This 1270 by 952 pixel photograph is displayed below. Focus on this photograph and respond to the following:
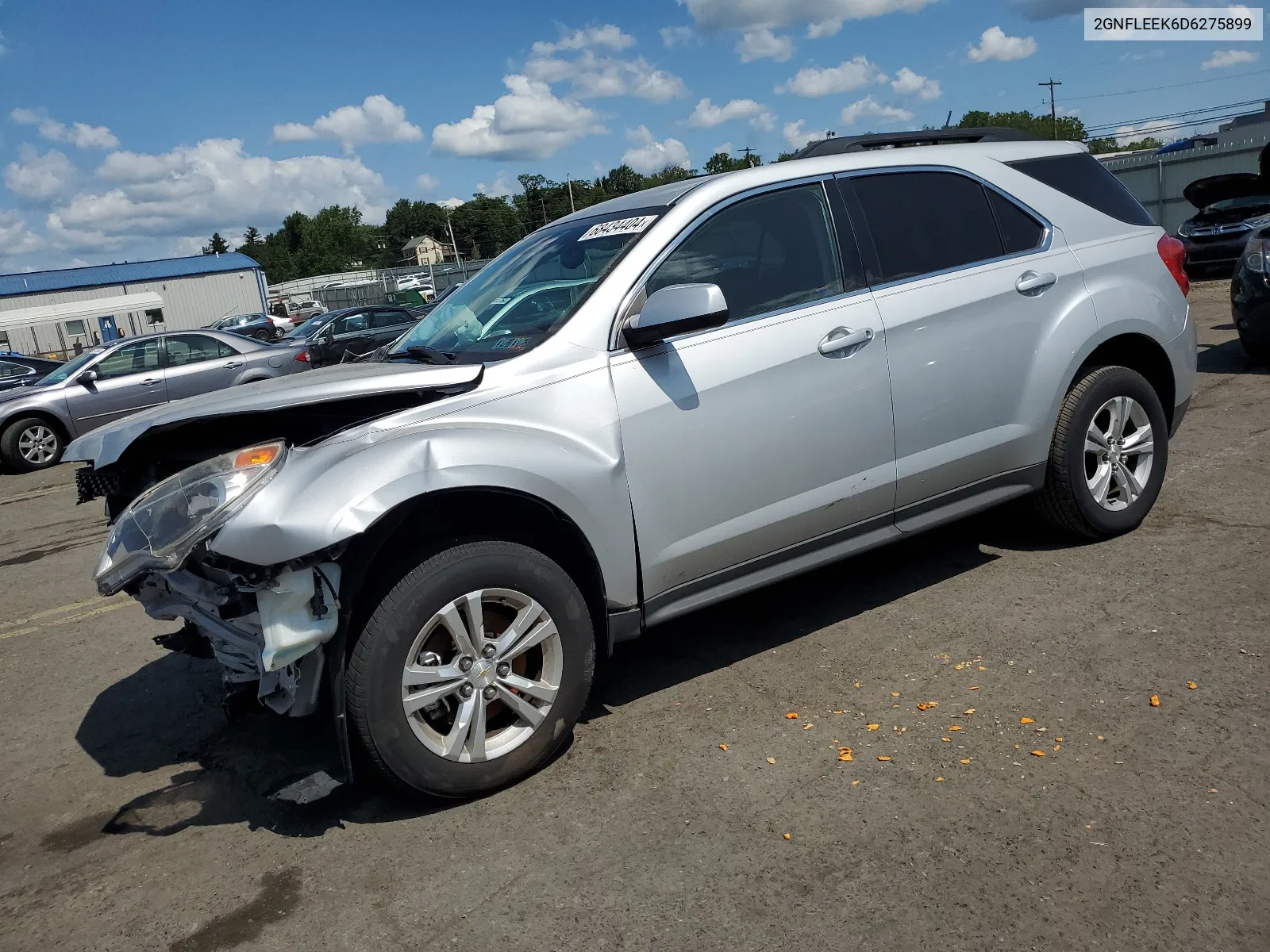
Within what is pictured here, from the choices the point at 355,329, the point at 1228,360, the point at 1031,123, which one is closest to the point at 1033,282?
the point at 1228,360

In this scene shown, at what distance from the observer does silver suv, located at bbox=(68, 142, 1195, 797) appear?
306cm

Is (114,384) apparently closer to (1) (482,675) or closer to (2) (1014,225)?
(1) (482,675)

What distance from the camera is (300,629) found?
294 cm

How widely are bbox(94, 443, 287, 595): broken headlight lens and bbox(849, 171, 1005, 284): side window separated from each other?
8.17ft

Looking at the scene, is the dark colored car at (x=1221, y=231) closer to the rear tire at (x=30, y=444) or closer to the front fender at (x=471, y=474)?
the front fender at (x=471, y=474)

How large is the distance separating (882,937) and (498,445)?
1781mm

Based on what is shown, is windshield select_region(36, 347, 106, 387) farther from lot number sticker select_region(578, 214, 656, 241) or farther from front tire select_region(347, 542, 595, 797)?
front tire select_region(347, 542, 595, 797)

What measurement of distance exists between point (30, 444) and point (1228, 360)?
14353mm

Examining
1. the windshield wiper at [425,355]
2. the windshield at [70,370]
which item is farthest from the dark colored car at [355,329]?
the windshield wiper at [425,355]

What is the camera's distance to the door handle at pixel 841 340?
12.7 feet

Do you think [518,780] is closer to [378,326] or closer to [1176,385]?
[1176,385]

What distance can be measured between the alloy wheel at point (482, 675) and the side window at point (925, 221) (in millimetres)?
2025

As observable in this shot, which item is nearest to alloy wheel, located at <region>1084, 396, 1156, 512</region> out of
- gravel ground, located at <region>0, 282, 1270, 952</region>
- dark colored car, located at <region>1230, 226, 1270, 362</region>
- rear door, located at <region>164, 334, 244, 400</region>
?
gravel ground, located at <region>0, 282, 1270, 952</region>

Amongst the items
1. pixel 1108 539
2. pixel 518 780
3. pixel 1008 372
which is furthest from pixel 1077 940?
pixel 1108 539
